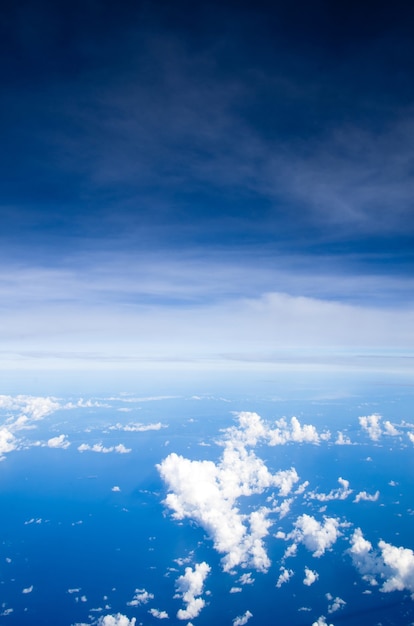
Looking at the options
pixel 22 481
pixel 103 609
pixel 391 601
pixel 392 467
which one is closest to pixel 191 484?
pixel 103 609

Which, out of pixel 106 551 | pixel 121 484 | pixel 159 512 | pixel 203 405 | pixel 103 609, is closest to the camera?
pixel 103 609

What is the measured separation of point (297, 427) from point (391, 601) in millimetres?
63321

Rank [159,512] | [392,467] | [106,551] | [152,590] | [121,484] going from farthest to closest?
[392,467], [121,484], [159,512], [106,551], [152,590]

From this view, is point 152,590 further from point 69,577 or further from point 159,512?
point 159,512

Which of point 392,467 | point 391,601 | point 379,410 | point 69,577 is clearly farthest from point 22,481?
point 379,410

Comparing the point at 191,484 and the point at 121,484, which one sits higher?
the point at 191,484

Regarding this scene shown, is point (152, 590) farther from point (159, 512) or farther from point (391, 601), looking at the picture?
point (391, 601)

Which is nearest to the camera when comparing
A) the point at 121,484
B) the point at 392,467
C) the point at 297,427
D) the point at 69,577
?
the point at 69,577

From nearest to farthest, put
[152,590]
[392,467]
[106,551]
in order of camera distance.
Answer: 1. [152,590]
2. [106,551]
3. [392,467]

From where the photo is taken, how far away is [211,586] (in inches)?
1182

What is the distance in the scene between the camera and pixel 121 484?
2303 inches

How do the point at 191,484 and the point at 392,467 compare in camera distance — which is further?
the point at 392,467

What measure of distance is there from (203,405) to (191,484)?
7795 cm

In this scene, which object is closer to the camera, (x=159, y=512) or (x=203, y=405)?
(x=159, y=512)
